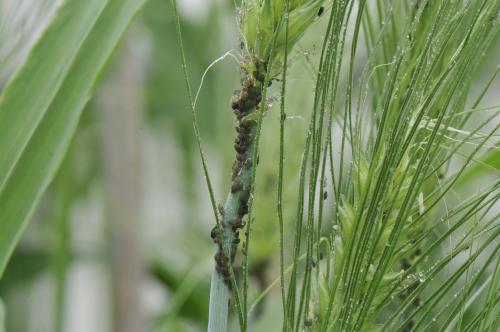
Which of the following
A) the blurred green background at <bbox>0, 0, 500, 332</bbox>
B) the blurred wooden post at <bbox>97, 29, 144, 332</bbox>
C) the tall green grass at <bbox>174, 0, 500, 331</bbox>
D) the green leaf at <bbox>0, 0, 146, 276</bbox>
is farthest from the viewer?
the blurred wooden post at <bbox>97, 29, 144, 332</bbox>

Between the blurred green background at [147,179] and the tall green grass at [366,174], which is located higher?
the blurred green background at [147,179]

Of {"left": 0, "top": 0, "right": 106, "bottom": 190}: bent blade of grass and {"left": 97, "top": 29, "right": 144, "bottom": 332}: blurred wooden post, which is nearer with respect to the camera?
{"left": 0, "top": 0, "right": 106, "bottom": 190}: bent blade of grass

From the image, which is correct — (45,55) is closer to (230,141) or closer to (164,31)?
(230,141)

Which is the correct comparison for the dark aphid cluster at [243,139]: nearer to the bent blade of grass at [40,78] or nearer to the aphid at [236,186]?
the aphid at [236,186]

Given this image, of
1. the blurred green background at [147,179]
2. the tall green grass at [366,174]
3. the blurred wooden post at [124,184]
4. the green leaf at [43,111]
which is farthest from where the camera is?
the blurred wooden post at [124,184]

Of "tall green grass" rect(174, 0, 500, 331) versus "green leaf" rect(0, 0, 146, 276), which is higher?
"green leaf" rect(0, 0, 146, 276)

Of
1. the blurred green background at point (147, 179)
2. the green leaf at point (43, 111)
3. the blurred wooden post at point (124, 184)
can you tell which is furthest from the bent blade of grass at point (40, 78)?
the blurred wooden post at point (124, 184)

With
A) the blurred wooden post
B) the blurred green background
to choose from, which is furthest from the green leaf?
the blurred wooden post

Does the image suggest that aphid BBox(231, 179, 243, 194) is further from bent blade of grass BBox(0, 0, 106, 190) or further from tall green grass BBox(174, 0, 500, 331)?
bent blade of grass BBox(0, 0, 106, 190)
